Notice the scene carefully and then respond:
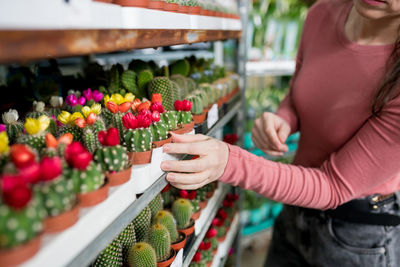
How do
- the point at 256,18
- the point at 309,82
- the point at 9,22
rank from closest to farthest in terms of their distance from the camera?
the point at 9,22 < the point at 309,82 < the point at 256,18

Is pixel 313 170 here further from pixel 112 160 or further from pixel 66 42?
pixel 66 42

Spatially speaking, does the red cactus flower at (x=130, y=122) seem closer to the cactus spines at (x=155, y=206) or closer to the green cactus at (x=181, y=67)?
the cactus spines at (x=155, y=206)

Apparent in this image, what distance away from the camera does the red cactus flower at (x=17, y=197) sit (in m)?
0.44

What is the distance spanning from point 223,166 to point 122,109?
348 mm

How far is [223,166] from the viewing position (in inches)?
37.6

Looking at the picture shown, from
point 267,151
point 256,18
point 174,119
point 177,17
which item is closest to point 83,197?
point 174,119

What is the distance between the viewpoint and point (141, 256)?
0.88 m

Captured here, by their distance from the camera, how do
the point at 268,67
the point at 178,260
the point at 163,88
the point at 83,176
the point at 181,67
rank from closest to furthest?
the point at 83,176, the point at 178,260, the point at 163,88, the point at 181,67, the point at 268,67

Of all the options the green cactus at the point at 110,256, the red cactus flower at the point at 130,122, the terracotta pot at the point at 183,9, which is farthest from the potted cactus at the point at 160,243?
the terracotta pot at the point at 183,9

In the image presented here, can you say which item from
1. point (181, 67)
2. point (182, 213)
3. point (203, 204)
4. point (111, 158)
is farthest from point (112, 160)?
point (181, 67)

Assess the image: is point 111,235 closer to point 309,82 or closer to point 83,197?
point 83,197

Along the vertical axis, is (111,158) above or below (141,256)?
above

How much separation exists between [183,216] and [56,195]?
2.42ft

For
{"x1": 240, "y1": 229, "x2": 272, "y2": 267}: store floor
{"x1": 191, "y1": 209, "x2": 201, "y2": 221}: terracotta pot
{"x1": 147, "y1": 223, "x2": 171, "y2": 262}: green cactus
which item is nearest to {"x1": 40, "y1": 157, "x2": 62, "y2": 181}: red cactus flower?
{"x1": 147, "y1": 223, "x2": 171, "y2": 262}: green cactus
